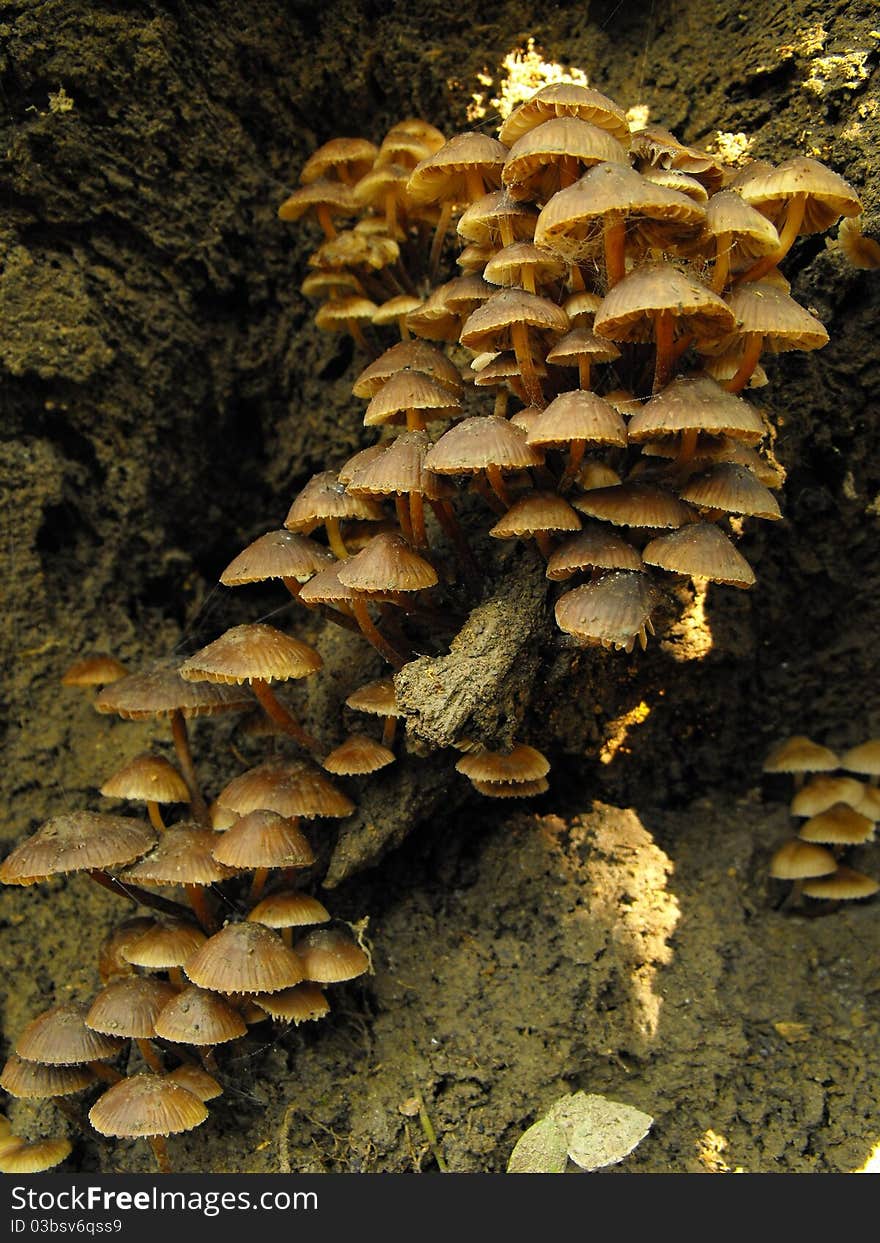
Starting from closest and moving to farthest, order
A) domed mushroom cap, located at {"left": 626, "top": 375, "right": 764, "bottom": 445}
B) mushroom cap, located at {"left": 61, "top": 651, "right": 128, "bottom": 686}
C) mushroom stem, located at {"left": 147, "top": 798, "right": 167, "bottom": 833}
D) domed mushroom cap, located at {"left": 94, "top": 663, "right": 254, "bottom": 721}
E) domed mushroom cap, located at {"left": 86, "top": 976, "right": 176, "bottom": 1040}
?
domed mushroom cap, located at {"left": 626, "top": 375, "right": 764, "bottom": 445} → domed mushroom cap, located at {"left": 86, "top": 976, "right": 176, "bottom": 1040} → domed mushroom cap, located at {"left": 94, "top": 663, "right": 254, "bottom": 721} → mushroom stem, located at {"left": 147, "top": 798, "right": 167, "bottom": 833} → mushroom cap, located at {"left": 61, "top": 651, "right": 128, "bottom": 686}

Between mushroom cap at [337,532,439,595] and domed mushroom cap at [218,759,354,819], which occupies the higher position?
mushroom cap at [337,532,439,595]

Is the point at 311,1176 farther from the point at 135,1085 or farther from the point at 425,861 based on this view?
the point at 425,861


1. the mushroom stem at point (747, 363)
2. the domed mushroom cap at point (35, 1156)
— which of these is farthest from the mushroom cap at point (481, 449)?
the domed mushroom cap at point (35, 1156)

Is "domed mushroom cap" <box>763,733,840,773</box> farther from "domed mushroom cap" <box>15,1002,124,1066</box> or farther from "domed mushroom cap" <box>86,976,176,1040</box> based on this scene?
"domed mushroom cap" <box>15,1002,124,1066</box>

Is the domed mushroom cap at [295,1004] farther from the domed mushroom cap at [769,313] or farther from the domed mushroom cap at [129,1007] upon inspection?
the domed mushroom cap at [769,313]

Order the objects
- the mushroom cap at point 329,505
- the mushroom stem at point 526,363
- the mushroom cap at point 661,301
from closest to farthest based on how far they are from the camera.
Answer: the mushroom cap at point 661,301 → the mushroom stem at point 526,363 → the mushroom cap at point 329,505

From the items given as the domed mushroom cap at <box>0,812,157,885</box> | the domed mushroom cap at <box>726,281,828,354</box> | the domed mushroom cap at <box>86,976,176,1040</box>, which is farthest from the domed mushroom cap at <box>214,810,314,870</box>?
the domed mushroom cap at <box>726,281,828,354</box>
